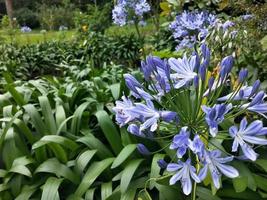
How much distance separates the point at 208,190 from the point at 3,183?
1.12 m

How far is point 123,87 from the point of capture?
3.14 m

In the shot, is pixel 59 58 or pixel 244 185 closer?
pixel 244 185

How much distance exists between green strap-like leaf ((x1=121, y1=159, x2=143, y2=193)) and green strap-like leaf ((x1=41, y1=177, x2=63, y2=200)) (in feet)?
1.12

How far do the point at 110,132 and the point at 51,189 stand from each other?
0.48m

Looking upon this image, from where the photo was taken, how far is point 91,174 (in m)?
2.20

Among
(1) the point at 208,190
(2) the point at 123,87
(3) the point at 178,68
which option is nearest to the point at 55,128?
(2) the point at 123,87

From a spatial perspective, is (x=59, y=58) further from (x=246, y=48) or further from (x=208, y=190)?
(x=208, y=190)

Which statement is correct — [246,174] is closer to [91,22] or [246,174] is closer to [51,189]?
[51,189]

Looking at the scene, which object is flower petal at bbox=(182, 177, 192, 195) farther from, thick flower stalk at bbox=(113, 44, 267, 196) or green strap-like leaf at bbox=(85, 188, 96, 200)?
green strap-like leaf at bbox=(85, 188, 96, 200)

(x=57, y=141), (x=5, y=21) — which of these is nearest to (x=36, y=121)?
(x=57, y=141)

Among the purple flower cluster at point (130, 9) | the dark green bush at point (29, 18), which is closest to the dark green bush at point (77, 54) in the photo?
the purple flower cluster at point (130, 9)

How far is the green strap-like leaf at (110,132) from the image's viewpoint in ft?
7.84

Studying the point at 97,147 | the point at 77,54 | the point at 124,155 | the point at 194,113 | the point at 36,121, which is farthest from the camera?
the point at 77,54

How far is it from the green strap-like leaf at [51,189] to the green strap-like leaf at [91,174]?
0.34ft
